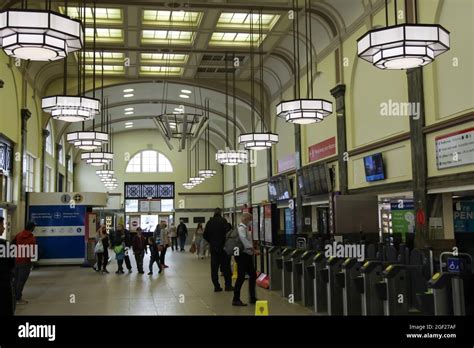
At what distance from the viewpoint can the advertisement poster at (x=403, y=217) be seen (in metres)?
11.6

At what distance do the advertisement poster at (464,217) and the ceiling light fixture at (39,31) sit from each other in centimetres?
894

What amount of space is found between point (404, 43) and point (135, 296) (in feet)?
22.2

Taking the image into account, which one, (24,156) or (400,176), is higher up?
(24,156)

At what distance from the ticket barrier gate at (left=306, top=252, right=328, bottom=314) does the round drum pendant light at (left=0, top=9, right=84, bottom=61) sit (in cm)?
486

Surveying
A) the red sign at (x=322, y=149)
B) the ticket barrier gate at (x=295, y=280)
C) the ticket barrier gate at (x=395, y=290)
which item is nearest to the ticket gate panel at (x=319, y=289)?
the ticket barrier gate at (x=295, y=280)

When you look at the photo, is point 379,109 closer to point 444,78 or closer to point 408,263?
point 444,78

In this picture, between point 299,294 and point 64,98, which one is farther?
point 64,98

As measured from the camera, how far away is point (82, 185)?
3697 centimetres

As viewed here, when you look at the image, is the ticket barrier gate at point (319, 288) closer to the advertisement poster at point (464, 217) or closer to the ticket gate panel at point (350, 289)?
the ticket gate panel at point (350, 289)

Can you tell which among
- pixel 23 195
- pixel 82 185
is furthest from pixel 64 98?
pixel 82 185

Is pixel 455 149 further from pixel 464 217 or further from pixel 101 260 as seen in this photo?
pixel 101 260

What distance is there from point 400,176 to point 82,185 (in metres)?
29.1

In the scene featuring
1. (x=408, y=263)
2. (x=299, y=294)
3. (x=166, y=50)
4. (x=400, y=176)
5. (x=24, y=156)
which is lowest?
(x=299, y=294)

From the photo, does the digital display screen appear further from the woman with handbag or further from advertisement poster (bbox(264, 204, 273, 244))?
the woman with handbag
